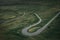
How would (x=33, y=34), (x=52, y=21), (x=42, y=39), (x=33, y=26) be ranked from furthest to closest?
(x=52, y=21), (x=33, y=26), (x=33, y=34), (x=42, y=39)

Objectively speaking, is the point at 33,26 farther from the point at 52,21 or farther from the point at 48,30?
the point at 52,21

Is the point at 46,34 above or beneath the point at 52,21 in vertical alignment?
beneath

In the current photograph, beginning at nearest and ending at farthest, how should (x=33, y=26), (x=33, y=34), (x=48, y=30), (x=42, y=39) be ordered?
(x=42, y=39)
(x=33, y=34)
(x=48, y=30)
(x=33, y=26)

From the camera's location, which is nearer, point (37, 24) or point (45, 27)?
point (45, 27)

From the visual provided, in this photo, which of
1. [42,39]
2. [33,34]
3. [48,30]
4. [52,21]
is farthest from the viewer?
[52,21]

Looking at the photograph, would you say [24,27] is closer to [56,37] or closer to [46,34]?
[46,34]

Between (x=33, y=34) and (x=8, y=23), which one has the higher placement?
(x=8, y=23)

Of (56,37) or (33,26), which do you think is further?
(33,26)

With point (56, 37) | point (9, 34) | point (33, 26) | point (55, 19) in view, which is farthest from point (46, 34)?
point (55, 19)

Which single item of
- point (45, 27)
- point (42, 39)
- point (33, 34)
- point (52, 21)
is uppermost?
point (52, 21)

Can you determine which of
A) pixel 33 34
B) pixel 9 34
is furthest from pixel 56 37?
pixel 9 34
